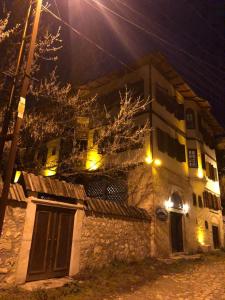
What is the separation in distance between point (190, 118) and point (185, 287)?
16075 mm

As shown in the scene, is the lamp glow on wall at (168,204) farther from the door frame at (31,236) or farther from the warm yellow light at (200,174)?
the door frame at (31,236)

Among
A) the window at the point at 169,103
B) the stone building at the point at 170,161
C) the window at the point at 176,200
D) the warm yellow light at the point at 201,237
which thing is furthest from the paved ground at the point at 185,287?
the window at the point at 169,103

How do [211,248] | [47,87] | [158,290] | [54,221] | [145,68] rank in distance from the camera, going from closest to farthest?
[158,290] → [54,221] → [47,87] → [145,68] → [211,248]

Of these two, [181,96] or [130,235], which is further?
[181,96]

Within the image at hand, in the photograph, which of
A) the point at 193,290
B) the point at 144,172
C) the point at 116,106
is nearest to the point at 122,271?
the point at 193,290

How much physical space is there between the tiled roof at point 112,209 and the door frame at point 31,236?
570mm

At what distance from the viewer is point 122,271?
10.2 meters

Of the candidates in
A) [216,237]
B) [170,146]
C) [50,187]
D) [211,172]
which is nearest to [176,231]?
[170,146]

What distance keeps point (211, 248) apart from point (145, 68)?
48.5 feet

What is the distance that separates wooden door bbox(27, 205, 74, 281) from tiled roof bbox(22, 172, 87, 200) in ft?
1.90

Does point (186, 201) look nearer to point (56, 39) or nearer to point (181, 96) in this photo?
point (181, 96)

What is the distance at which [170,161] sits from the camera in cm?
1794

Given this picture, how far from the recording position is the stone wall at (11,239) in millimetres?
7367

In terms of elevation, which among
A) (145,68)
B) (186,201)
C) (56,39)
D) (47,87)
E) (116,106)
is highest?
(145,68)
